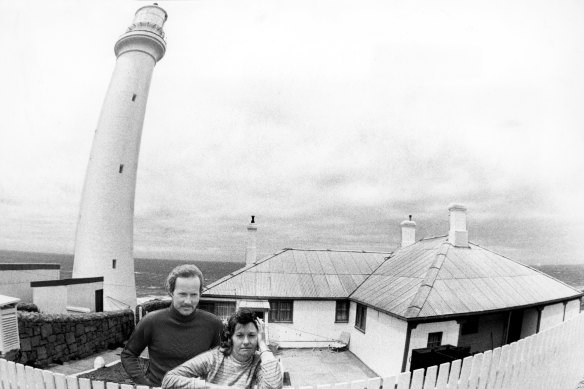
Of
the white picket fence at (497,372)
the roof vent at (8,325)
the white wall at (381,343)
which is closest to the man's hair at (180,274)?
the white picket fence at (497,372)

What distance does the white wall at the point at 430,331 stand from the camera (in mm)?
10578

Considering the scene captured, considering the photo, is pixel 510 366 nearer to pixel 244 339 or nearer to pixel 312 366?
pixel 244 339

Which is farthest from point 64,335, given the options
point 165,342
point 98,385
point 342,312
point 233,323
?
point 342,312

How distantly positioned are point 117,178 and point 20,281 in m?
5.16

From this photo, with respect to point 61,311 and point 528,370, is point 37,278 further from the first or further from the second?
point 528,370

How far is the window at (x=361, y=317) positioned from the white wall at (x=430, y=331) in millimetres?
3097

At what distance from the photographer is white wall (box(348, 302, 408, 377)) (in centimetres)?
1085

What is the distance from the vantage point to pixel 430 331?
1083 centimetres

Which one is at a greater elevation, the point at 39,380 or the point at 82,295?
the point at 39,380

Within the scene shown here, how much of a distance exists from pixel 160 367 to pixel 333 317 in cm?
1308

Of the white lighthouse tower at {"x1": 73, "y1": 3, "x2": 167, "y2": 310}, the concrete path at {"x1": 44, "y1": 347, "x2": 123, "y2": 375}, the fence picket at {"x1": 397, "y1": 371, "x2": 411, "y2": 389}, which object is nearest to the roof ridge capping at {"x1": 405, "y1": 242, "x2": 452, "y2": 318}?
the fence picket at {"x1": 397, "y1": 371, "x2": 411, "y2": 389}

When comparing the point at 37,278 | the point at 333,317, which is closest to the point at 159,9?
the point at 37,278

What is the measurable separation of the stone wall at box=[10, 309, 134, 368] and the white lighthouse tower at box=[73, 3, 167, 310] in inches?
88.8

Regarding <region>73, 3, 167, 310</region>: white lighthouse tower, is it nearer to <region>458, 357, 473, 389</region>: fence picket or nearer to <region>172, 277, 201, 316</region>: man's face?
<region>172, 277, 201, 316</region>: man's face
